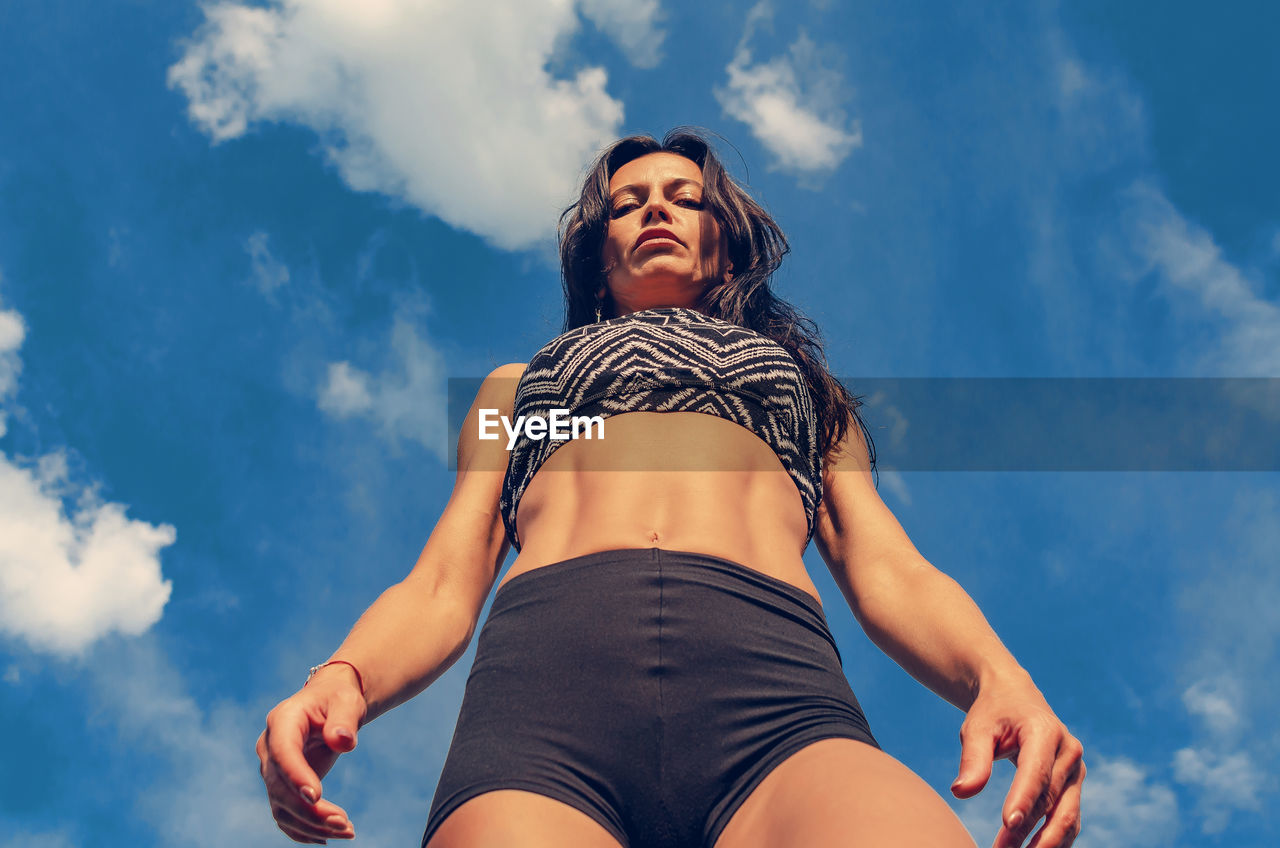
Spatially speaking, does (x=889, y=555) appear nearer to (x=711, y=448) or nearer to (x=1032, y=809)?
(x=711, y=448)

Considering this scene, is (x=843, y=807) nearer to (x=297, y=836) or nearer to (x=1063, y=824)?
(x=1063, y=824)

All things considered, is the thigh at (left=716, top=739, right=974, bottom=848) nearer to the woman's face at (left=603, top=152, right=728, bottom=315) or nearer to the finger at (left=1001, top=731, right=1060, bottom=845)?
the finger at (left=1001, top=731, right=1060, bottom=845)

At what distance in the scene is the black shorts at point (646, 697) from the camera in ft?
7.14

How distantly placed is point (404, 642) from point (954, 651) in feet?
5.60

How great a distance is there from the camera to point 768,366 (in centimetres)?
353

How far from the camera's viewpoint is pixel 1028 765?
1984 mm

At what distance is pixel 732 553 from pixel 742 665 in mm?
421

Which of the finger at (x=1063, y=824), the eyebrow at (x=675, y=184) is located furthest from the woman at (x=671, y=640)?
the eyebrow at (x=675, y=184)

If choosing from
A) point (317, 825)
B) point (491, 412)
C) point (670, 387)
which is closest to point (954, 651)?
point (670, 387)

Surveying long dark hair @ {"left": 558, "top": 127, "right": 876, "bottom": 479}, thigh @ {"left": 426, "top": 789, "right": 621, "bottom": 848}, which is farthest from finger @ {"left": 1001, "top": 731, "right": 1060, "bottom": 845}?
long dark hair @ {"left": 558, "top": 127, "right": 876, "bottom": 479}

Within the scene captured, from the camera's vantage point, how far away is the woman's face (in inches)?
173

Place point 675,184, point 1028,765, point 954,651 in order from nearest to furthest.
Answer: point 1028,765, point 954,651, point 675,184

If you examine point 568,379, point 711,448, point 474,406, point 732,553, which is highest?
point 474,406

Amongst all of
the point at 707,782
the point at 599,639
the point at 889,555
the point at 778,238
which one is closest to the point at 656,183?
the point at 778,238
